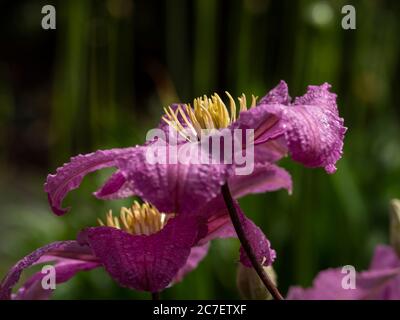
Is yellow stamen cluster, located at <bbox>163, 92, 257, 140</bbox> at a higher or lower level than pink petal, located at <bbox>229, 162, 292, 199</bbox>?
higher

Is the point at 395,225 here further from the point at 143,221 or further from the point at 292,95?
the point at 292,95

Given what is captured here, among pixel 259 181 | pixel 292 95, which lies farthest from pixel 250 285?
pixel 292 95

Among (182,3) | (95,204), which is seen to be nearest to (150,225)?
(95,204)

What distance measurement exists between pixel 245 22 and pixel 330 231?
0.44 meters

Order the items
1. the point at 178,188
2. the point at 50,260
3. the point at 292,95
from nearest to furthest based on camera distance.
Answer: the point at 178,188 < the point at 50,260 < the point at 292,95

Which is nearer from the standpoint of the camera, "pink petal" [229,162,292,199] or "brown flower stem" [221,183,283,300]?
"brown flower stem" [221,183,283,300]

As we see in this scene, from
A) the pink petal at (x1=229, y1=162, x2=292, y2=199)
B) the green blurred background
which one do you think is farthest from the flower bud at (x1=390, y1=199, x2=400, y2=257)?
the green blurred background

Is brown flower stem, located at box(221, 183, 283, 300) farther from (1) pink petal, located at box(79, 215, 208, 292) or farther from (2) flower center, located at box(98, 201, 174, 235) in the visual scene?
(2) flower center, located at box(98, 201, 174, 235)

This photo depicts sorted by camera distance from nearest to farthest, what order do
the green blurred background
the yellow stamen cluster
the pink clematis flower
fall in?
1. the pink clematis flower
2. the yellow stamen cluster
3. the green blurred background

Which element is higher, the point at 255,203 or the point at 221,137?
the point at 221,137

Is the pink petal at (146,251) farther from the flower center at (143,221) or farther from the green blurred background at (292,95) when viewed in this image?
the green blurred background at (292,95)
